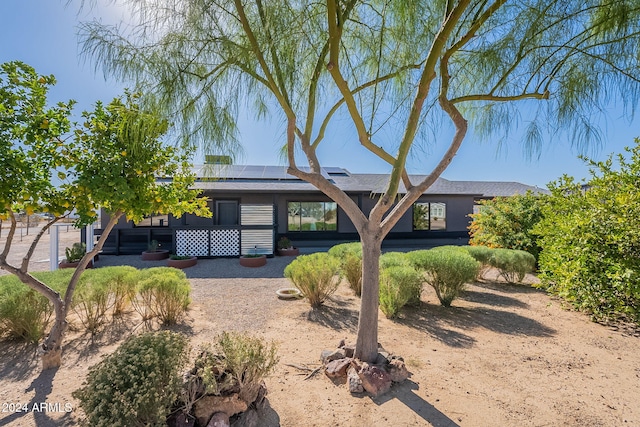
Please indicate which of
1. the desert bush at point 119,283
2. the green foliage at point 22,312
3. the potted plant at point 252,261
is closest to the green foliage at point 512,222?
the potted plant at point 252,261

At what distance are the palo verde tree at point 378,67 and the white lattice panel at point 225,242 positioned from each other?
930cm

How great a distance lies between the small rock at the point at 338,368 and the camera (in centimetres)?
340

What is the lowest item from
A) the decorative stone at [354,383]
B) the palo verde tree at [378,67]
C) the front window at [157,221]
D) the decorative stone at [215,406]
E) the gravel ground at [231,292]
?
the gravel ground at [231,292]

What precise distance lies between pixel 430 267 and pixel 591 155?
3520mm

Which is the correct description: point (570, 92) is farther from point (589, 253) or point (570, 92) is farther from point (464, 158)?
point (589, 253)

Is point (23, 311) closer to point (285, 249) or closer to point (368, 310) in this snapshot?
point (368, 310)

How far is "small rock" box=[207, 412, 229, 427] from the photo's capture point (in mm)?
2395

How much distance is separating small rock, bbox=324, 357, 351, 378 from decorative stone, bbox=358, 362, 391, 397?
26cm

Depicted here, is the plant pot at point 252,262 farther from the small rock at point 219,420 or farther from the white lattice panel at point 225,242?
the small rock at point 219,420

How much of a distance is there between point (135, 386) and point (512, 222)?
10.4 metres

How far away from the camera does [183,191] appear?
412 centimetres

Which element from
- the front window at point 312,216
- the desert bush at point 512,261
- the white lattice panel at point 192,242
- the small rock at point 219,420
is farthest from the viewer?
the front window at point 312,216

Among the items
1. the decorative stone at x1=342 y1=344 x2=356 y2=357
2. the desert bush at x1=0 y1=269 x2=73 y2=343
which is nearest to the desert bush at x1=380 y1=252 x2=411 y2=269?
the decorative stone at x1=342 y1=344 x2=356 y2=357

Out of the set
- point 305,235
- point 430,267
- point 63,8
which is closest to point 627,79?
point 430,267
